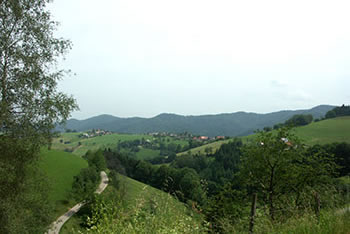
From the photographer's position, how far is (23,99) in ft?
30.6

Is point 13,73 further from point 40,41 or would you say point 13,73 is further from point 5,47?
point 40,41

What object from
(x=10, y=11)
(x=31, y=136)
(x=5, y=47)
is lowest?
(x=31, y=136)

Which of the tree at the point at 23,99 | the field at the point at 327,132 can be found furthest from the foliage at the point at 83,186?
the field at the point at 327,132

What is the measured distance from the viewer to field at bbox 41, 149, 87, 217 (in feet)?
142

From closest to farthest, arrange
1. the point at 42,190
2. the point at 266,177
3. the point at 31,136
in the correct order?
the point at 31,136 < the point at 266,177 < the point at 42,190

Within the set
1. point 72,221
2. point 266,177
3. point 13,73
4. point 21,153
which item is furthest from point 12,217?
point 72,221

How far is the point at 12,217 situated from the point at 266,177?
12.9m

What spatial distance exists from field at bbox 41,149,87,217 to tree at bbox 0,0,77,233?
28221 mm

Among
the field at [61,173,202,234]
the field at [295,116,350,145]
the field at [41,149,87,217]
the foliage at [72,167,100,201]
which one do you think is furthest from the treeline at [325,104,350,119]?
the field at [61,173,202,234]

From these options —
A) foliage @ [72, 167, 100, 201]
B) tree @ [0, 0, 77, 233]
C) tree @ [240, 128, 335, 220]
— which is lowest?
foliage @ [72, 167, 100, 201]

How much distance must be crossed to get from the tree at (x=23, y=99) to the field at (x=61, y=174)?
92.6ft

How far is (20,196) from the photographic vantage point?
32.9ft

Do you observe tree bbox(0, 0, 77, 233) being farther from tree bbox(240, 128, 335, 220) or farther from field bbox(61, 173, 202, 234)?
tree bbox(240, 128, 335, 220)

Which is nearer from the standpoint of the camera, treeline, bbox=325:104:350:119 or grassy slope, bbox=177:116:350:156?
grassy slope, bbox=177:116:350:156
